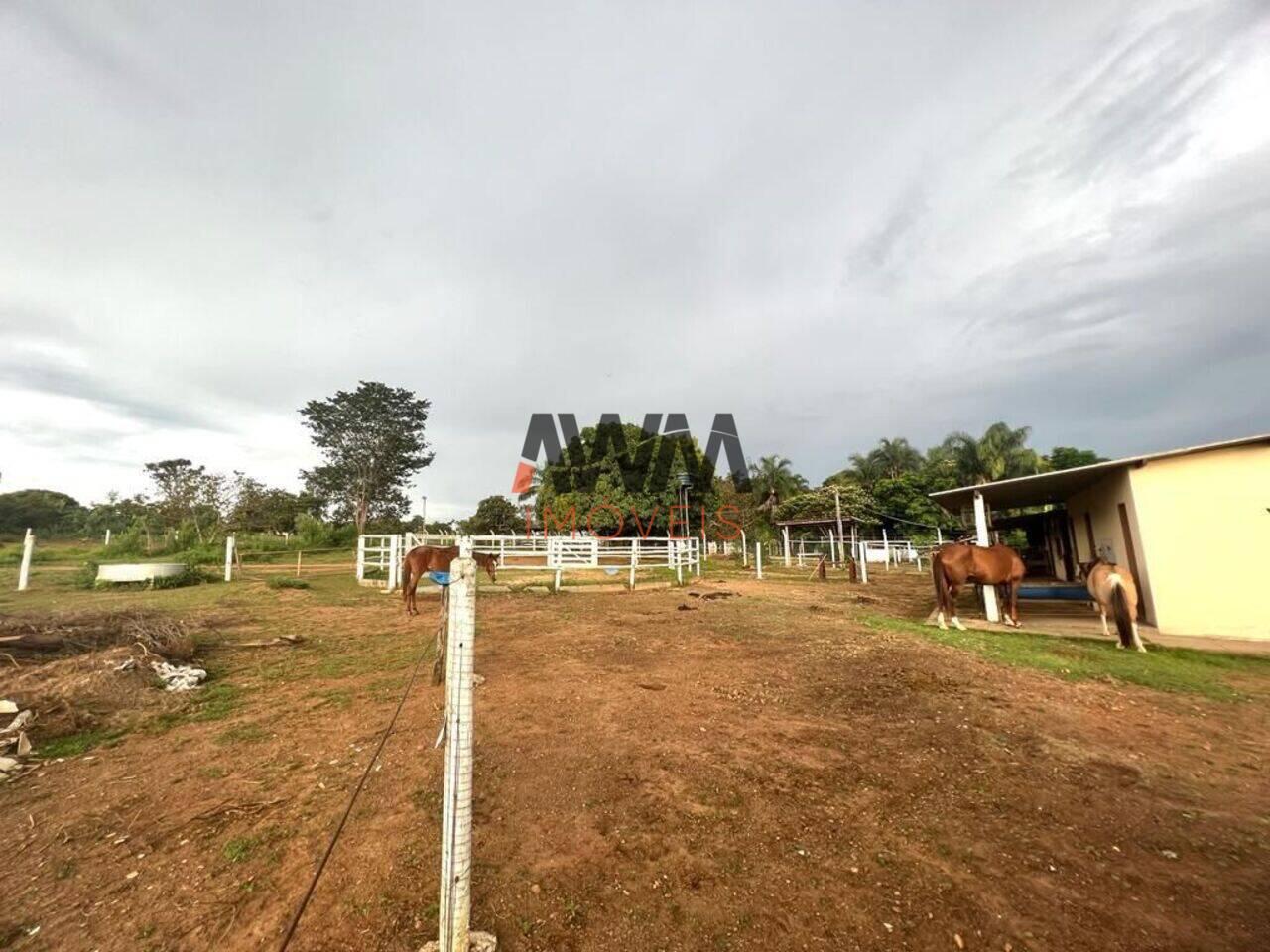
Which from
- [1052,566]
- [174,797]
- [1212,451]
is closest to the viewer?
[174,797]

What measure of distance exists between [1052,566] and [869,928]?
2057cm

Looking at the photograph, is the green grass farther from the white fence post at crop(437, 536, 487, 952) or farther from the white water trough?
the white water trough

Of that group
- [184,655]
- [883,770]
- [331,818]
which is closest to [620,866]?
[331,818]

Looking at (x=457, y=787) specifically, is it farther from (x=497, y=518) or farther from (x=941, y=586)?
(x=497, y=518)

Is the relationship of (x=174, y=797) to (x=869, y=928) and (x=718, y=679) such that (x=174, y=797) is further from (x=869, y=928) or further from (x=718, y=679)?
(x=718, y=679)

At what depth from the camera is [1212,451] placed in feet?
25.3

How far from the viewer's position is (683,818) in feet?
9.91

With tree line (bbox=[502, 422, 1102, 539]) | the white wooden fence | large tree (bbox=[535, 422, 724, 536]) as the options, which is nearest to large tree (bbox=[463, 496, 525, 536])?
tree line (bbox=[502, 422, 1102, 539])

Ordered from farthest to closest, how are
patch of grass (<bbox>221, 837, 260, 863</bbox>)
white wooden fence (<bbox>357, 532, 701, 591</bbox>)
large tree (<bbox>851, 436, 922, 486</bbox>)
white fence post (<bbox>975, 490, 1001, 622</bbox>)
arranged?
large tree (<bbox>851, 436, 922, 486</bbox>), white wooden fence (<bbox>357, 532, 701, 591</bbox>), white fence post (<bbox>975, 490, 1001, 622</bbox>), patch of grass (<bbox>221, 837, 260, 863</bbox>)

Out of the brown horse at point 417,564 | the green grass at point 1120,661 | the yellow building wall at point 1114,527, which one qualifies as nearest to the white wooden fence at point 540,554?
the brown horse at point 417,564

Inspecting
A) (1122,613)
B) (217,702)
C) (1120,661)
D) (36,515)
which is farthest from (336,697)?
(36,515)

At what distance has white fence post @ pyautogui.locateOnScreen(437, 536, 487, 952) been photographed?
1.85 m

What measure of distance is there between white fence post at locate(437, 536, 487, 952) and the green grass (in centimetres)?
702

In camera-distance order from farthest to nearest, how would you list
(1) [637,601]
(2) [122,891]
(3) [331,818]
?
(1) [637,601]
(3) [331,818]
(2) [122,891]
